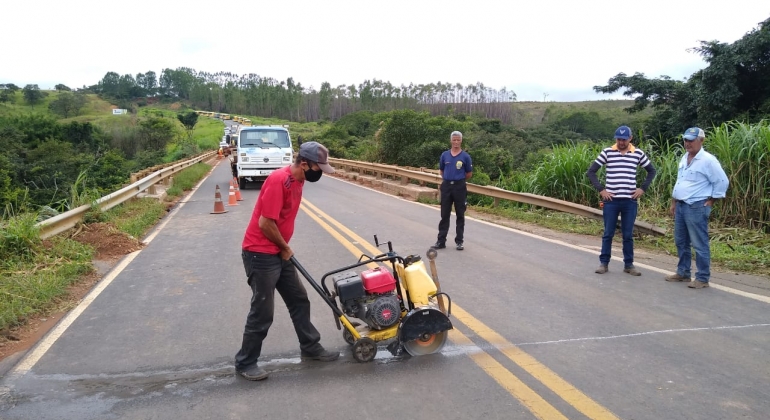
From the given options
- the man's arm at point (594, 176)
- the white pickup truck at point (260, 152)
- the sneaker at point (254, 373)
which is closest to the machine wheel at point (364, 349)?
the sneaker at point (254, 373)

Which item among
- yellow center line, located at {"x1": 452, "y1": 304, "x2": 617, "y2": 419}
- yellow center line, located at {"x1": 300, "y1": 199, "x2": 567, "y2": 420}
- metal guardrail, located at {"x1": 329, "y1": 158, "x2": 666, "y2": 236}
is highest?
metal guardrail, located at {"x1": 329, "y1": 158, "x2": 666, "y2": 236}

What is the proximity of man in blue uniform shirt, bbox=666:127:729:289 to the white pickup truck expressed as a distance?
14.4 m

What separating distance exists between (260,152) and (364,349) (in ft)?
52.6

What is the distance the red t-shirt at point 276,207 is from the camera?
3.83 meters

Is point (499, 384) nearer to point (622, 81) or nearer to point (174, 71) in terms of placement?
point (622, 81)

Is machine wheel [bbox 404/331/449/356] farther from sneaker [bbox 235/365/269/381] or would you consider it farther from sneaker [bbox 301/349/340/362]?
sneaker [bbox 235/365/269/381]

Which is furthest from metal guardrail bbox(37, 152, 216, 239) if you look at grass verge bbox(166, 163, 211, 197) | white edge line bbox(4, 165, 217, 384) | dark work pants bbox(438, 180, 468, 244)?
dark work pants bbox(438, 180, 468, 244)

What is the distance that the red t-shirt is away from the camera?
3.83 metres

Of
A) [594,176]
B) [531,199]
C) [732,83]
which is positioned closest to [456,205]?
[594,176]

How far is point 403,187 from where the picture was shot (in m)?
17.2

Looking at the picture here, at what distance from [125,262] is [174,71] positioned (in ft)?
609

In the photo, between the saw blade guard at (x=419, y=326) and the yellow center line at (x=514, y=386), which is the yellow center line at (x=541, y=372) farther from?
the saw blade guard at (x=419, y=326)

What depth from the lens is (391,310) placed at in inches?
166

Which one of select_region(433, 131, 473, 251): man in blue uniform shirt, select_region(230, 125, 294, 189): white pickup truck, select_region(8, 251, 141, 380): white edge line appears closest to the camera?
select_region(8, 251, 141, 380): white edge line
